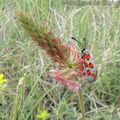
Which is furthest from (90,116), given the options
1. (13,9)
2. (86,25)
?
(13,9)

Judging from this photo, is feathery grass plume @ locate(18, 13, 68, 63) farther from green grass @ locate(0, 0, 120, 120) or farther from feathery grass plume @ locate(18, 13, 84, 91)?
green grass @ locate(0, 0, 120, 120)

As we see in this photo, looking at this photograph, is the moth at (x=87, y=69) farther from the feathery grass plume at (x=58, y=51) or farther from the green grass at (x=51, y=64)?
the green grass at (x=51, y=64)

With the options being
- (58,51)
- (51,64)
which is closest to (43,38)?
(58,51)

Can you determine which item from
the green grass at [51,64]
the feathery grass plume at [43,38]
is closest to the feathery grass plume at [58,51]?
the feathery grass plume at [43,38]

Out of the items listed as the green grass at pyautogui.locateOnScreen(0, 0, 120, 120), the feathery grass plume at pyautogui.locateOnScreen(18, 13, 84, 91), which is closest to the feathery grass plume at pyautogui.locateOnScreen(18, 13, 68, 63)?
the feathery grass plume at pyautogui.locateOnScreen(18, 13, 84, 91)

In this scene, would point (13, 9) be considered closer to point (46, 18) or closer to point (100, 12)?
point (46, 18)

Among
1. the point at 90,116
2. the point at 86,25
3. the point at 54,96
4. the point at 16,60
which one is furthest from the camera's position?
the point at 86,25
